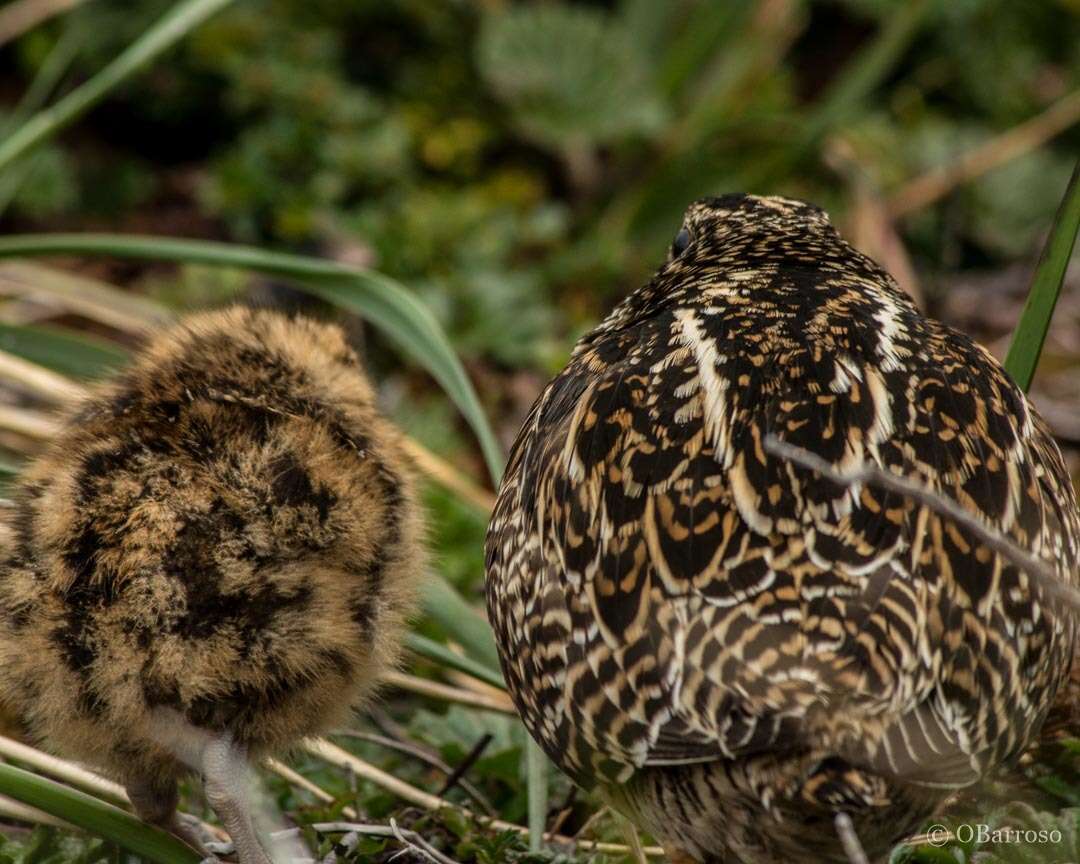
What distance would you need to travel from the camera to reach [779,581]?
3.02 m

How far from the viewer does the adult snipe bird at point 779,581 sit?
2934 mm

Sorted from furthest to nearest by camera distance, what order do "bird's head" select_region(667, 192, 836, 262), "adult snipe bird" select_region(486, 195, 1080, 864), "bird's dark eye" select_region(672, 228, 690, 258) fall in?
1. "bird's dark eye" select_region(672, 228, 690, 258)
2. "bird's head" select_region(667, 192, 836, 262)
3. "adult snipe bird" select_region(486, 195, 1080, 864)

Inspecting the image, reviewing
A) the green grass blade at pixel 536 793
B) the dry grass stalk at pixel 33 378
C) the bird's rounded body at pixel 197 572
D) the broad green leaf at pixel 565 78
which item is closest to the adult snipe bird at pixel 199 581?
the bird's rounded body at pixel 197 572

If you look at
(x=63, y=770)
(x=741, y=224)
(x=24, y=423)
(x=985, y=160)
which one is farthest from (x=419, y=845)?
(x=985, y=160)

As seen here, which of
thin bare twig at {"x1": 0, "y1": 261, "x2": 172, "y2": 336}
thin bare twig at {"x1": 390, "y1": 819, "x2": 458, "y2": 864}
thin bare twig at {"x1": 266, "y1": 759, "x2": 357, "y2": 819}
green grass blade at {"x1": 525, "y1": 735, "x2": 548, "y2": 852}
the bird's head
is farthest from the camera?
thin bare twig at {"x1": 0, "y1": 261, "x2": 172, "y2": 336}

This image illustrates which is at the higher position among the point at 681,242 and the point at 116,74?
the point at 116,74

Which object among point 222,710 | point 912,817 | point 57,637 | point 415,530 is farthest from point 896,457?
point 57,637

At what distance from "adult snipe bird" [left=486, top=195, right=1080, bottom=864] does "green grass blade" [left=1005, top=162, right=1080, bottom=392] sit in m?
0.36

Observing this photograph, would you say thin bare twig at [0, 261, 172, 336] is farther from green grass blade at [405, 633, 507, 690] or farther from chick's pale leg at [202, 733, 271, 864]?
chick's pale leg at [202, 733, 271, 864]

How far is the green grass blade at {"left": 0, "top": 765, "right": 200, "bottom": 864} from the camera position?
3.40 meters

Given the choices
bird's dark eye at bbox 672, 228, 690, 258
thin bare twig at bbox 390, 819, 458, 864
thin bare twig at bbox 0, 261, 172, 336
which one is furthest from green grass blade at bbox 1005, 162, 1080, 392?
thin bare twig at bbox 0, 261, 172, 336

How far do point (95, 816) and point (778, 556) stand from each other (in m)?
1.56

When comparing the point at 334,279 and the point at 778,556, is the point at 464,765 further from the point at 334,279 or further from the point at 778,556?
the point at 334,279

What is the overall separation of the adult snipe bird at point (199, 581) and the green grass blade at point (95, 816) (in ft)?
0.21
